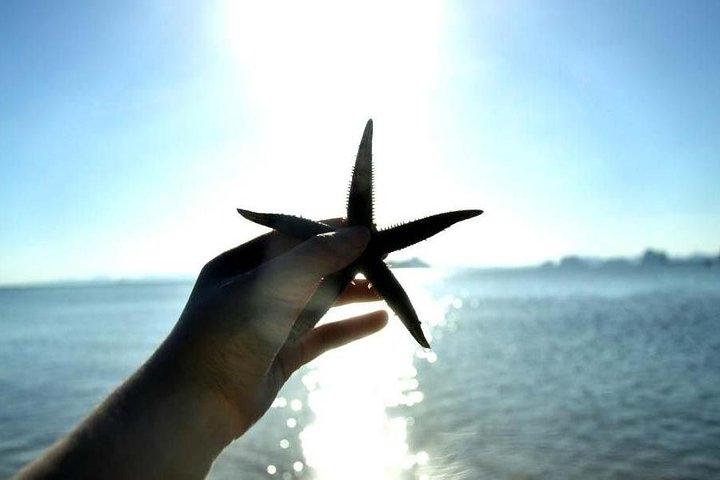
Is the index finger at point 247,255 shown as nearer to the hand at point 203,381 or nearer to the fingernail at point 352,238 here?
the hand at point 203,381

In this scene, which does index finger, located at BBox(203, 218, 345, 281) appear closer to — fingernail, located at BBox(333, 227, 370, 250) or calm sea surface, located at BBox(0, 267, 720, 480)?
fingernail, located at BBox(333, 227, 370, 250)

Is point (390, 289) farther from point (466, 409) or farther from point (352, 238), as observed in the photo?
point (466, 409)

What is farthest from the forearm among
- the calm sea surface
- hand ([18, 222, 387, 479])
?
the calm sea surface

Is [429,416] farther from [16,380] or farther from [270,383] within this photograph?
[16,380]

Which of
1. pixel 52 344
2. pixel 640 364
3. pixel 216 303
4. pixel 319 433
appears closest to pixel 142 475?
pixel 216 303

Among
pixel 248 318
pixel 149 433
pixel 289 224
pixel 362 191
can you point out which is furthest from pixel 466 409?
pixel 149 433

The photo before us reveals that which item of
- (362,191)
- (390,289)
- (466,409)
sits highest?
(362,191)

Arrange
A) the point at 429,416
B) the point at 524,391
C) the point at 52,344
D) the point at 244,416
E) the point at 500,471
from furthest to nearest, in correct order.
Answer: the point at 52,344 → the point at 524,391 → the point at 429,416 → the point at 500,471 → the point at 244,416
